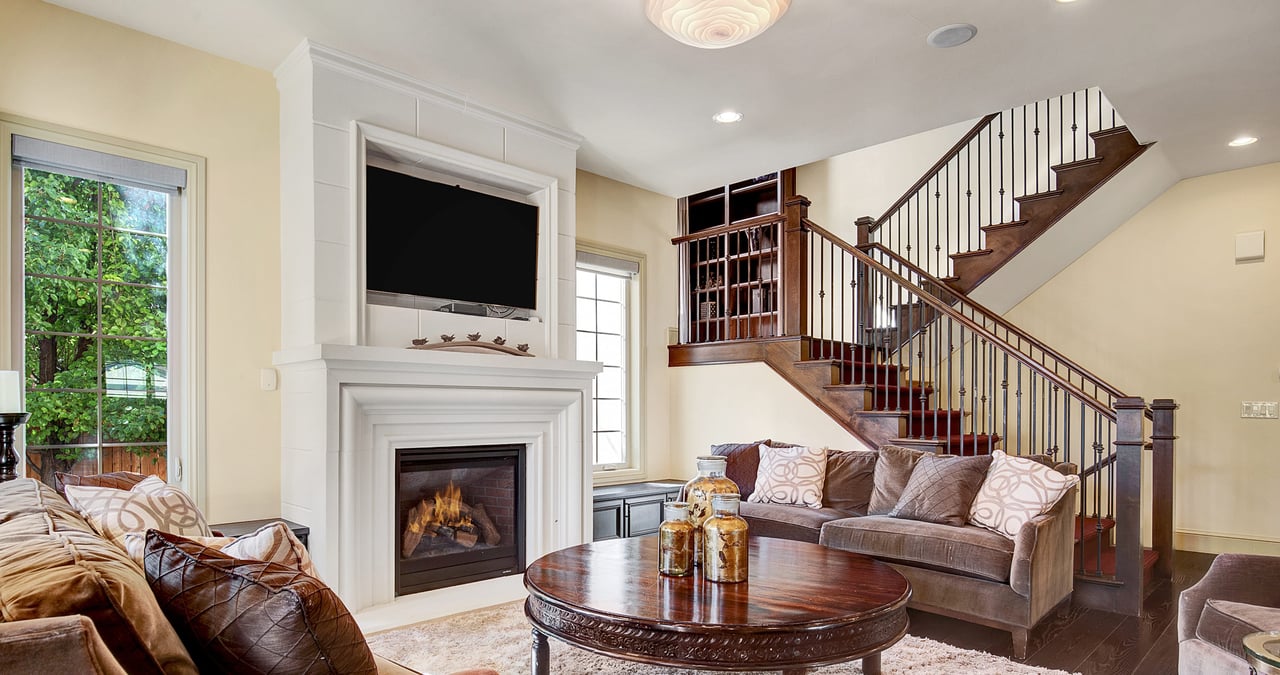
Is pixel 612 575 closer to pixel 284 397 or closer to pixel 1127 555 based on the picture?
pixel 284 397

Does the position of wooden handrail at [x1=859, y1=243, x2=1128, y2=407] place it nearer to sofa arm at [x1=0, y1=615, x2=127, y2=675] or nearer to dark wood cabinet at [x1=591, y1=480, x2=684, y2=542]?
dark wood cabinet at [x1=591, y1=480, x2=684, y2=542]

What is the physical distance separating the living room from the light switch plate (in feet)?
0.17

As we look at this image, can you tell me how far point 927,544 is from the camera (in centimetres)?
335

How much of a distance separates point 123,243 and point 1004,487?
14.0 ft

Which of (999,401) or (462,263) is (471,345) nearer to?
A: (462,263)

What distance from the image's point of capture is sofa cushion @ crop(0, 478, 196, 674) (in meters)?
0.79

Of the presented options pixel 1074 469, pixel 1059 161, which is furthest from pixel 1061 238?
pixel 1074 469

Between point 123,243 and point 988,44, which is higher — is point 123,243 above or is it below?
below

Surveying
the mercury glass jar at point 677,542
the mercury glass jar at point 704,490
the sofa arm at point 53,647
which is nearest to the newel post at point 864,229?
the mercury glass jar at point 704,490

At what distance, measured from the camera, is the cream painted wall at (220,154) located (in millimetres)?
3170

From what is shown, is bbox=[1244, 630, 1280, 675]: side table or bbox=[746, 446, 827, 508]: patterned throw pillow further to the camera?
bbox=[746, 446, 827, 508]: patterned throw pillow

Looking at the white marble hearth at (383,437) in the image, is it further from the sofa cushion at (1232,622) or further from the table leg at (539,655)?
the sofa cushion at (1232,622)

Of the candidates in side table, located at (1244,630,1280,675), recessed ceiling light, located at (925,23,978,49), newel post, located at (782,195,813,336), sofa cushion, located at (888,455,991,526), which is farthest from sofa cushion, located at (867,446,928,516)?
side table, located at (1244,630,1280,675)

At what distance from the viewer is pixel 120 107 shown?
3271 millimetres
